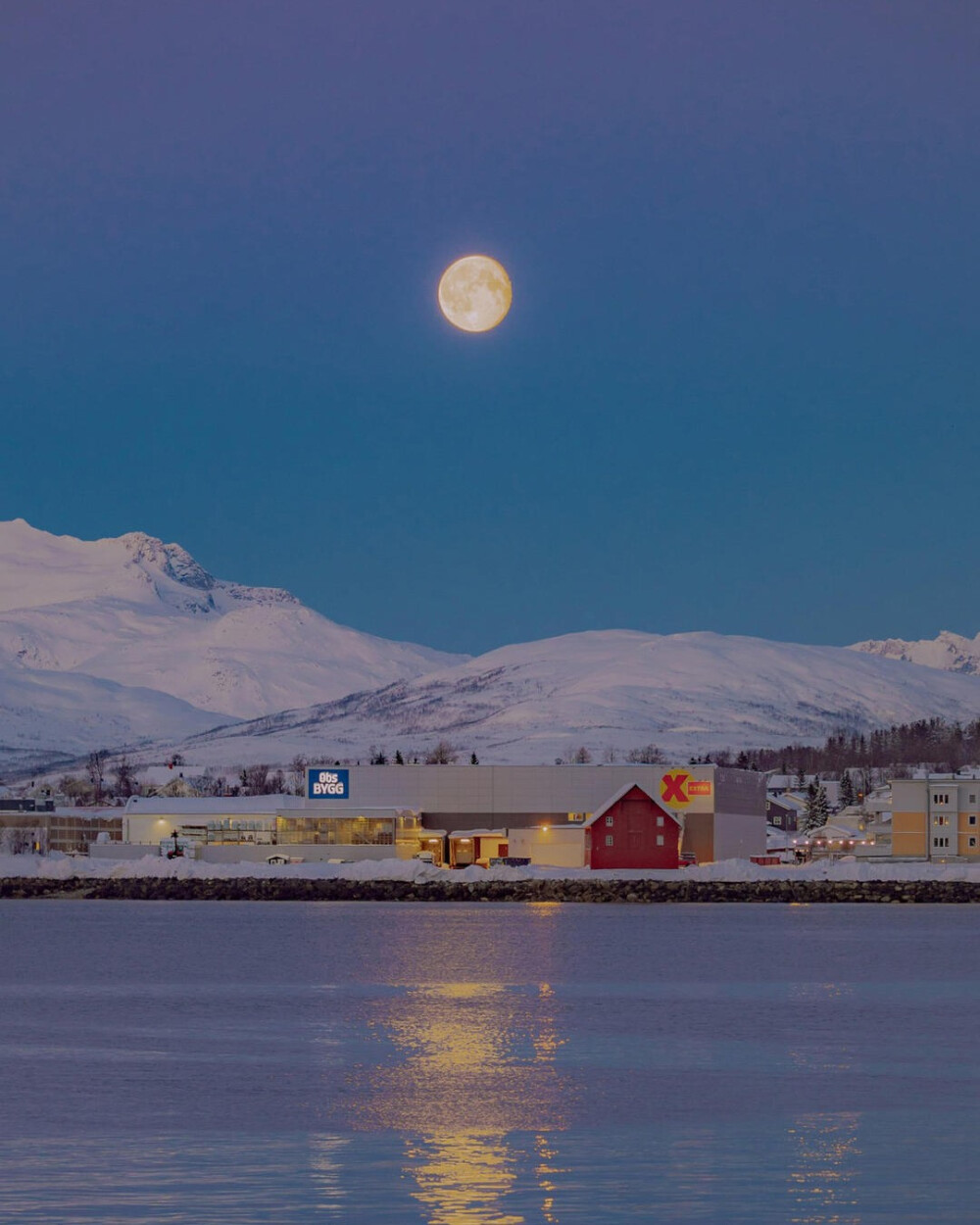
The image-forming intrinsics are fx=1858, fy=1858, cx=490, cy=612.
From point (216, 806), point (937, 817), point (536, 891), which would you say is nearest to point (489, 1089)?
point (536, 891)

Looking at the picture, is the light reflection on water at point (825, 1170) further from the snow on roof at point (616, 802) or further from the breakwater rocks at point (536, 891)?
the snow on roof at point (616, 802)

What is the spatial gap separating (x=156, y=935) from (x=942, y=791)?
91419 millimetres

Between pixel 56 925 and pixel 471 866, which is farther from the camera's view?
pixel 471 866

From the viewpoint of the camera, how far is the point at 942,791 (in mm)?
147750

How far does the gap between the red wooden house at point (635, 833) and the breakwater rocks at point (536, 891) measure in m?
11.8

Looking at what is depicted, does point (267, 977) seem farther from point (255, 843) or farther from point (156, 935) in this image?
point (255, 843)

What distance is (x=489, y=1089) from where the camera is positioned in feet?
90.7

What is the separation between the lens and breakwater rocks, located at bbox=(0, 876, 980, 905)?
10856cm

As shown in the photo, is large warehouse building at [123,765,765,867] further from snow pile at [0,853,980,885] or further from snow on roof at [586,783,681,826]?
snow on roof at [586,783,681,826]

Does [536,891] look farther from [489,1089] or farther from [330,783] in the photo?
[489,1089]

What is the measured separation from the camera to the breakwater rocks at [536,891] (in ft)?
356

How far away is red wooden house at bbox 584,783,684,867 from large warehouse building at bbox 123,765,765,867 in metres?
7.20

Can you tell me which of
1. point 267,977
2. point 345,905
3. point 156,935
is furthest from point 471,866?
point 267,977

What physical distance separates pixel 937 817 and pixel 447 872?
154 feet
